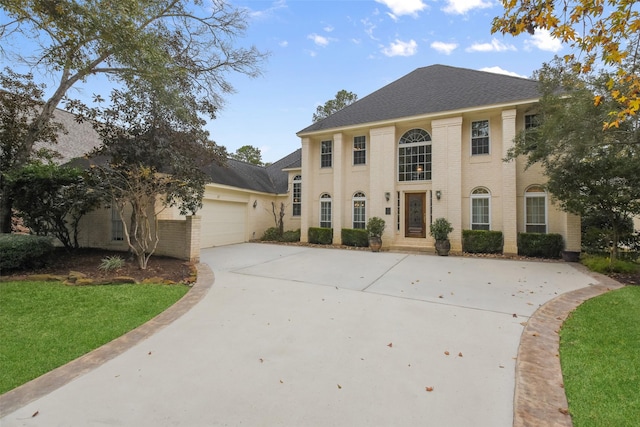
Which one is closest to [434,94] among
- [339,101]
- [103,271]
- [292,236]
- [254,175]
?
[292,236]

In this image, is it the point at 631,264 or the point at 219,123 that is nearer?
the point at 631,264

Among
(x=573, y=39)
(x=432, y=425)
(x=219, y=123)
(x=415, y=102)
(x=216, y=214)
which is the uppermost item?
(x=415, y=102)

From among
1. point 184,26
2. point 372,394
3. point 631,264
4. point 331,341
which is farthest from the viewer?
point 184,26

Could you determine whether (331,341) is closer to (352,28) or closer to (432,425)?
(432,425)

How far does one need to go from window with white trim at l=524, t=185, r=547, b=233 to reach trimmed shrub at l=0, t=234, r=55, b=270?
16077mm

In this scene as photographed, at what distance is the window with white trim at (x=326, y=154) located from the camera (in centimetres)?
1568

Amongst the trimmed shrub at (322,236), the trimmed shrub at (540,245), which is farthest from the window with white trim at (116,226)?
the trimmed shrub at (540,245)

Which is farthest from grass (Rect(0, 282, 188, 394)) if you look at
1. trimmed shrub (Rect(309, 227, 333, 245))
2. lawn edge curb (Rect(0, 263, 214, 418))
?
trimmed shrub (Rect(309, 227, 333, 245))

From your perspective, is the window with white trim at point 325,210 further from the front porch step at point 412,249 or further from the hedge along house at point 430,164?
the front porch step at point 412,249

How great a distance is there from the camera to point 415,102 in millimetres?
13875

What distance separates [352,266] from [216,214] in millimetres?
7837

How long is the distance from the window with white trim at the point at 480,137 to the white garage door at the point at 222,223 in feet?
37.8

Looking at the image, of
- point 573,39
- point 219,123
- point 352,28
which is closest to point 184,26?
point 219,123

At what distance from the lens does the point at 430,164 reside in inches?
529
